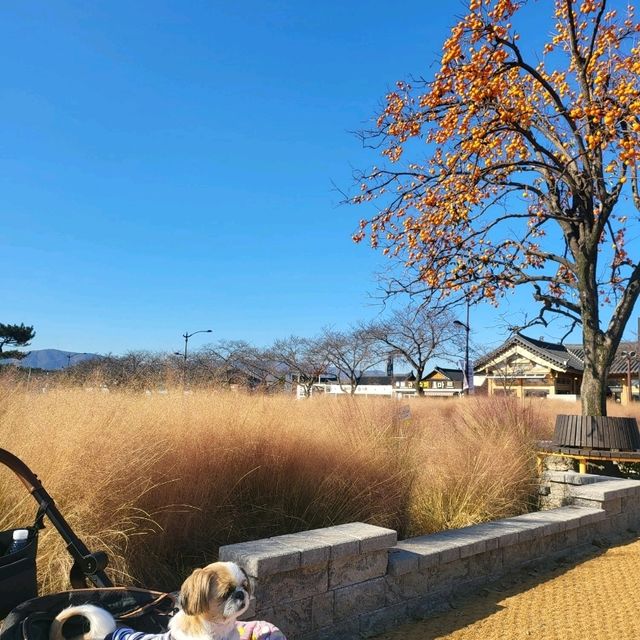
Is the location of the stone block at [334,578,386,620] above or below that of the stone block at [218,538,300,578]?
below

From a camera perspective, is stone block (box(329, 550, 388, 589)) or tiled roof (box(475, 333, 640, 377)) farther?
tiled roof (box(475, 333, 640, 377))

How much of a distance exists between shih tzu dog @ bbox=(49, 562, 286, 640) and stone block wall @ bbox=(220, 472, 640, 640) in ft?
3.53

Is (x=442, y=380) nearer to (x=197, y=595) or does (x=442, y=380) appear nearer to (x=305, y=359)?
(x=305, y=359)

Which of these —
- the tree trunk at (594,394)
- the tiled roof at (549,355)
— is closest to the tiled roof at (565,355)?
the tiled roof at (549,355)

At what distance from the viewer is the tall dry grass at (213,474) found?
3281mm

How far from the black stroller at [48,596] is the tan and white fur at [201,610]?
82mm

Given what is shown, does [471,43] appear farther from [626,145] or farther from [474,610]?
[474,610]

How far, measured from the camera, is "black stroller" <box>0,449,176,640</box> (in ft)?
6.39

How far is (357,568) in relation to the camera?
11.7 feet

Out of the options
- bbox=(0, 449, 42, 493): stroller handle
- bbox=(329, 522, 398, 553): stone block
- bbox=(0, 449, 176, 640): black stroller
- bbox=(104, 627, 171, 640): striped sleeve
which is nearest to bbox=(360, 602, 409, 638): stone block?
bbox=(329, 522, 398, 553): stone block

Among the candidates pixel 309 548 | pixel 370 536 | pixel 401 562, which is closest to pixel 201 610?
pixel 309 548

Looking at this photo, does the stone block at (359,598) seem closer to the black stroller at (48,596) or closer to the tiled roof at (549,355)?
the black stroller at (48,596)

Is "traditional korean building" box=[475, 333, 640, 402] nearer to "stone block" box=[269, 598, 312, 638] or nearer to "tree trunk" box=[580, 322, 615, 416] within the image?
"tree trunk" box=[580, 322, 615, 416]

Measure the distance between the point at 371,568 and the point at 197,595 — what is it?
1958 mm
